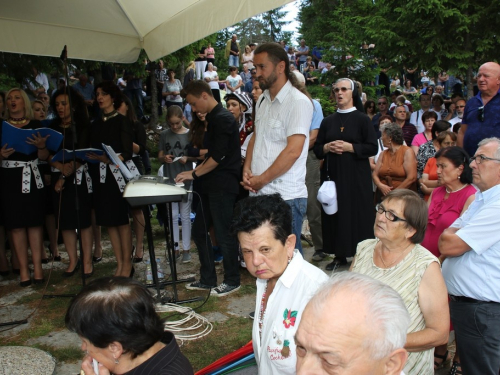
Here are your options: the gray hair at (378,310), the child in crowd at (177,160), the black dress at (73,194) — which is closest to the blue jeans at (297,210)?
the child in crowd at (177,160)

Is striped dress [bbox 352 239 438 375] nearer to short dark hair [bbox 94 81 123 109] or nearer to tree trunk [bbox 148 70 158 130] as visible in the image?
short dark hair [bbox 94 81 123 109]

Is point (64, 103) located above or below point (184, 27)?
below

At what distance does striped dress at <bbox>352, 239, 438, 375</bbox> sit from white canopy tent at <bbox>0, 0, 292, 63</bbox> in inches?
105

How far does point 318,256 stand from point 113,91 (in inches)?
119

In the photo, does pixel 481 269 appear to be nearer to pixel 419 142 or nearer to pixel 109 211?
pixel 109 211

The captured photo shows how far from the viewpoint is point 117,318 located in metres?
2.04

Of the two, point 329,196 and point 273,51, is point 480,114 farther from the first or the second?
point 273,51

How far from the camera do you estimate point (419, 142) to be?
7480 millimetres

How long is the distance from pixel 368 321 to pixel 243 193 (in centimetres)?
469

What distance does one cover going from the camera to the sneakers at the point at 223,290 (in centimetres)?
515

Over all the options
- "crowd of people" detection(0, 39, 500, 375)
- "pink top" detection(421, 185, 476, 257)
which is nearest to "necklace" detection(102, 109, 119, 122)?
"crowd of people" detection(0, 39, 500, 375)

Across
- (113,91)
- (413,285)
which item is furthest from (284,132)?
(113,91)

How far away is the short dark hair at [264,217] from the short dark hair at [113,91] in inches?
126

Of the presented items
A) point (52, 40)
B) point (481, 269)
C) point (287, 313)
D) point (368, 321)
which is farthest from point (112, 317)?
point (52, 40)
